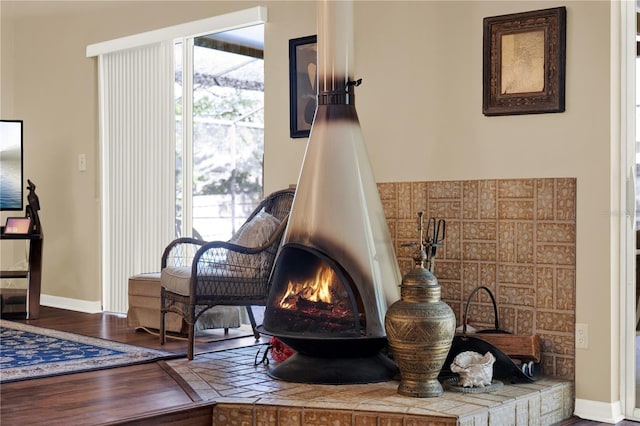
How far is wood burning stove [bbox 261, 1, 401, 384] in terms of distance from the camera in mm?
3688

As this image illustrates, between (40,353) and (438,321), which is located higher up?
(438,321)

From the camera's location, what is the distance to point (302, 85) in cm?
504

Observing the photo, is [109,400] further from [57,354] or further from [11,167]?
[11,167]

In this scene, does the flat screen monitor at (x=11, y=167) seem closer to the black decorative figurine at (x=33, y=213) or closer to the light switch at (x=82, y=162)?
the black decorative figurine at (x=33, y=213)

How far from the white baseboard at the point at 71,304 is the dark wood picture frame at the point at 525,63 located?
12.4 ft

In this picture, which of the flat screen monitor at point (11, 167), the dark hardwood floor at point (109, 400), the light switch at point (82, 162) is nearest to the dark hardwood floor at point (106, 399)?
the dark hardwood floor at point (109, 400)

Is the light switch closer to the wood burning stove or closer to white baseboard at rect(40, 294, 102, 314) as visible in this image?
white baseboard at rect(40, 294, 102, 314)

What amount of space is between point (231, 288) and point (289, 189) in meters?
0.75

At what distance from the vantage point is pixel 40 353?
4617mm

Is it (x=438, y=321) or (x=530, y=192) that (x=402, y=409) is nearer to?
(x=438, y=321)

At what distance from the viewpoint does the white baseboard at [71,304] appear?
657 cm

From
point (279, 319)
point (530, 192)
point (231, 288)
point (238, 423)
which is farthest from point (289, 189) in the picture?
point (238, 423)

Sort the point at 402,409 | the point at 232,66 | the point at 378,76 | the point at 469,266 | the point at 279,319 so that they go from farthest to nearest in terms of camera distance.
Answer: the point at 232,66 < the point at 378,76 < the point at 469,266 < the point at 279,319 < the point at 402,409

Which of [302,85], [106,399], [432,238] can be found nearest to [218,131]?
[302,85]
